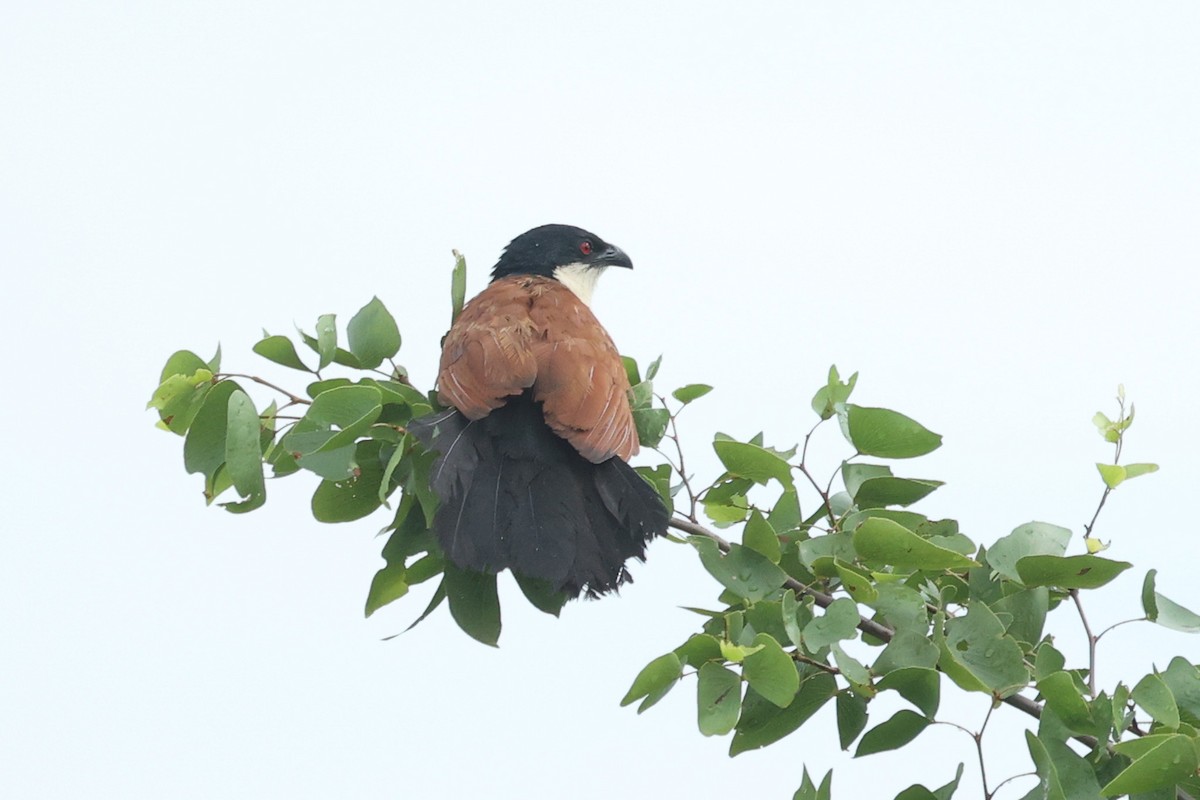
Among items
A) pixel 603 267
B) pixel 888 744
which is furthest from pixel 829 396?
pixel 603 267

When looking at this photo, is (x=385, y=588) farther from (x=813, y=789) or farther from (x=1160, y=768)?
(x=1160, y=768)

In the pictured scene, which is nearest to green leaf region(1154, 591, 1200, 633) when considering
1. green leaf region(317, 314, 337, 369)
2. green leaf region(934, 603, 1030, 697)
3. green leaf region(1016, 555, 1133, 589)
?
green leaf region(1016, 555, 1133, 589)

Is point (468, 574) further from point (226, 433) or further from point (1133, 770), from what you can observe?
point (1133, 770)

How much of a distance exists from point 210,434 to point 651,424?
2.73ft

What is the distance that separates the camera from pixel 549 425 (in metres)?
2.52

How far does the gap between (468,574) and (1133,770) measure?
45.8 inches

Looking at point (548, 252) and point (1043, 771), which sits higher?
point (548, 252)

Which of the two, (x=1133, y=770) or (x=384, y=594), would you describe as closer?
(x=1133, y=770)

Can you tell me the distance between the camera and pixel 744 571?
7.36 ft

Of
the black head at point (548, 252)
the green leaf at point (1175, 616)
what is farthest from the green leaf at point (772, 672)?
the black head at point (548, 252)

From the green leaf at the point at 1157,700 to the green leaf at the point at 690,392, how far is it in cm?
93

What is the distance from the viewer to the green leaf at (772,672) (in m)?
1.97

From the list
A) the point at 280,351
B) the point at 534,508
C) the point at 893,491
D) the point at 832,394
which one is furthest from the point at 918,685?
the point at 280,351

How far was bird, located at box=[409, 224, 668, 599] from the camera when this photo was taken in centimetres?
229
